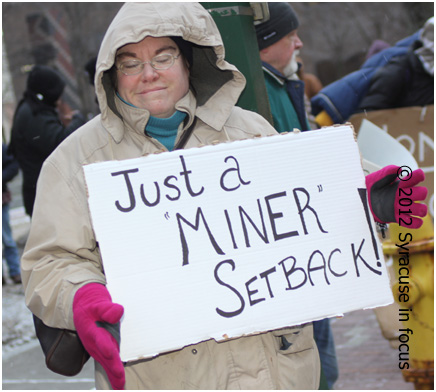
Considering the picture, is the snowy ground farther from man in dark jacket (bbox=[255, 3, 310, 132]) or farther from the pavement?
man in dark jacket (bbox=[255, 3, 310, 132])

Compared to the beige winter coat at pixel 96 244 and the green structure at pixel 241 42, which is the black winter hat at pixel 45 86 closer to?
the green structure at pixel 241 42

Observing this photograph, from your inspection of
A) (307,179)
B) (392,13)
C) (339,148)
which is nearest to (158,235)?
(307,179)

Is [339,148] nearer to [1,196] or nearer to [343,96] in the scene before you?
[343,96]

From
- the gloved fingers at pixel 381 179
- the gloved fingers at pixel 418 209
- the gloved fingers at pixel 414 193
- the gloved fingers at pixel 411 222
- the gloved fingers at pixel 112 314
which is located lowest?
the gloved fingers at pixel 112 314

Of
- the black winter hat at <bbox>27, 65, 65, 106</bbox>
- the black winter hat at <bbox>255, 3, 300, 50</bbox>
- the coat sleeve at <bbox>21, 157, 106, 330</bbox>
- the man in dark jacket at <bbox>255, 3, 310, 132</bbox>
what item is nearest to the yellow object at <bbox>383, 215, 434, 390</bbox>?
the man in dark jacket at <bbox>255, 3, 310, 132</bbox>

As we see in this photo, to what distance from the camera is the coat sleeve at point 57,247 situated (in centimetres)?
232

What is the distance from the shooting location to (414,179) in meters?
2.32

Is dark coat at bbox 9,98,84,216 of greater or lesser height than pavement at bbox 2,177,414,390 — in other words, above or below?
above

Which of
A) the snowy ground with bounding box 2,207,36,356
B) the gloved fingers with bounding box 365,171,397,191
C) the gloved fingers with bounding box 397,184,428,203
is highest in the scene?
the gloved fingers with bounding box 365,171,397,191

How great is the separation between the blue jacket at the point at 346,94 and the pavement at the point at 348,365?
4.73 ft

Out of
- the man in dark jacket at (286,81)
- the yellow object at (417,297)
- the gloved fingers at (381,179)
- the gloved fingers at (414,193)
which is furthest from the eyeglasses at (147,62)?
the yellow object at (417,297)

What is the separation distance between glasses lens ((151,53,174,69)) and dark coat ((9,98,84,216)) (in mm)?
3531

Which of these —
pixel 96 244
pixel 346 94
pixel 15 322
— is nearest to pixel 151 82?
pixel 96 244

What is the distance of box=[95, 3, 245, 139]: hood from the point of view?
2.53m
